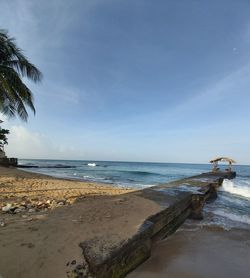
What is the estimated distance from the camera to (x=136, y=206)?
5863mm

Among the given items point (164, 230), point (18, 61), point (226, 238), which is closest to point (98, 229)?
point (164, 230)

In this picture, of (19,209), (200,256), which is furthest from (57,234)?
(200,256)

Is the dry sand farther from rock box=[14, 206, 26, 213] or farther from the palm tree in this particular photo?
the palm tree

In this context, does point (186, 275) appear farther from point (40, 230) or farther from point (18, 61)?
point (18, 61)

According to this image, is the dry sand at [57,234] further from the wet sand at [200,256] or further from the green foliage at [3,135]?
the green foliage at [3,135]

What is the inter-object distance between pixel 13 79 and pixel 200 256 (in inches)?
432

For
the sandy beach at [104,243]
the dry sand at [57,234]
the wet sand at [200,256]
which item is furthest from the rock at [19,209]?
the wet sand at [200,256]

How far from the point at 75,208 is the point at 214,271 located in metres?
3.16

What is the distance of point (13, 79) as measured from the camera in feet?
36.3

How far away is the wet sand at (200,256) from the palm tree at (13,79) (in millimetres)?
9816

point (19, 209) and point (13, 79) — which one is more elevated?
point (13, 79)

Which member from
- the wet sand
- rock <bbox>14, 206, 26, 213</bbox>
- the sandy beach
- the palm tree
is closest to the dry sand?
the sandy beach

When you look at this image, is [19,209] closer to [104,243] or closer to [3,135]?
[104,243]

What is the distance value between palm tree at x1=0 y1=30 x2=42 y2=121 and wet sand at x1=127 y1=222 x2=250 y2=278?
982 centimetres
